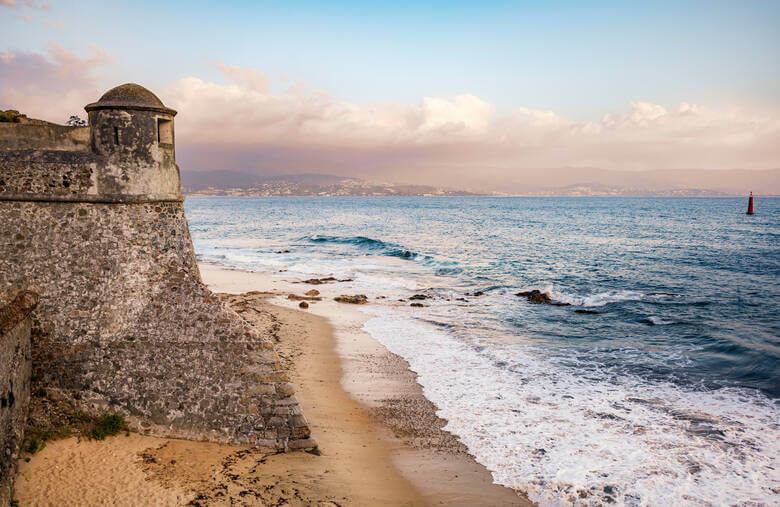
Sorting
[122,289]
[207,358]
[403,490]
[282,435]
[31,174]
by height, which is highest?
[31,174]

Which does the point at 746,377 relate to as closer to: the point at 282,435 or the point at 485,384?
the point at 485,384

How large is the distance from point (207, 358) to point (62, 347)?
2.65 m

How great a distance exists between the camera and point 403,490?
8508mm

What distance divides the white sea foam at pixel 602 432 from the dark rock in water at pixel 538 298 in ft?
30.0

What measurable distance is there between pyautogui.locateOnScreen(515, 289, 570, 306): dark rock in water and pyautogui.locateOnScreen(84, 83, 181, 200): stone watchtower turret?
1948 cm

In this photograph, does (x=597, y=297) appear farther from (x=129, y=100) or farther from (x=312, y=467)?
(x=129, y=100)

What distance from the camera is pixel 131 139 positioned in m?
8.91

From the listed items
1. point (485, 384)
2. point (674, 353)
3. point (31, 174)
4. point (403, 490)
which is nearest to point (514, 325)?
point (674, 353)

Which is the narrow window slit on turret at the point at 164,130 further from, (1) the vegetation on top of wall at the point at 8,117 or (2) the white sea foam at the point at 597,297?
(2) the white sea foam at the point at 597,297

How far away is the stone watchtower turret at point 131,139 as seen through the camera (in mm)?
8781

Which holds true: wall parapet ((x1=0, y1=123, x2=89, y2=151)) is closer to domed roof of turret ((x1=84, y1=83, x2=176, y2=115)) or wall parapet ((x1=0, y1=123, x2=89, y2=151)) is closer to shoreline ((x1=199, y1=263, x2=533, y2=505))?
domed roof of turret ((x1=84, y1=83, x2=176, y2=115))

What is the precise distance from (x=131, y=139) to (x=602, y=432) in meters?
11.4

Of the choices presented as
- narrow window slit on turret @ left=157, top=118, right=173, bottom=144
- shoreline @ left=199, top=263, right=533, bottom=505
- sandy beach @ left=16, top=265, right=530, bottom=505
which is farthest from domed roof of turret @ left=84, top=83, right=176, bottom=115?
shoreline @ left=199, top=263, right=533, bottom=505

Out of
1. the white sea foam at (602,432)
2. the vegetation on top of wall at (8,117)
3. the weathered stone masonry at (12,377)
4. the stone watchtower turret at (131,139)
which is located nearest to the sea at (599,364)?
the white sea foam at (602,432)
